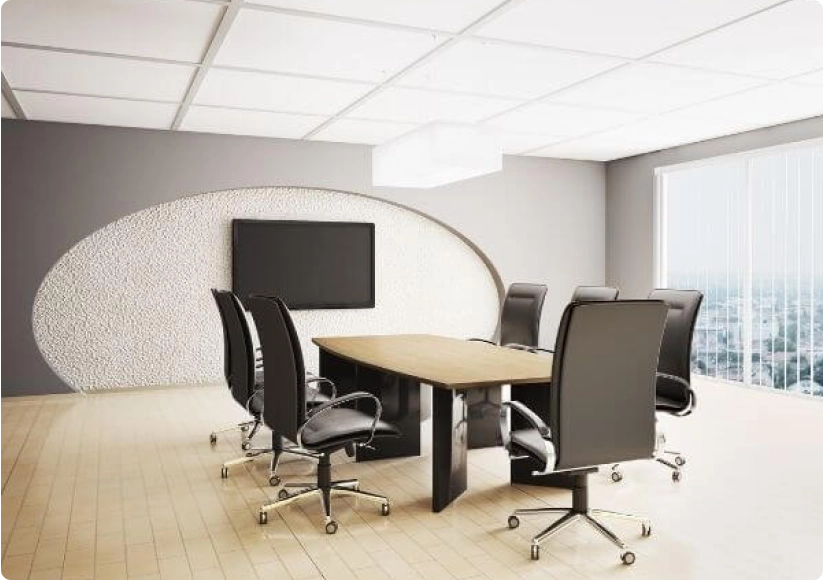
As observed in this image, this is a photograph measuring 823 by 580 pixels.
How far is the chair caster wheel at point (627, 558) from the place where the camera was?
120 inches

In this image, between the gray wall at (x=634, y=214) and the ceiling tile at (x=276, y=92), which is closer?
the ceiling tile at (x=276, y=92)

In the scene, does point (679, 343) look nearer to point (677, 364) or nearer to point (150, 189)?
point (677, 364)

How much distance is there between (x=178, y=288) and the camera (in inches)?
291

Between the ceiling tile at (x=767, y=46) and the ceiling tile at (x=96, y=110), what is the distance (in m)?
3.93

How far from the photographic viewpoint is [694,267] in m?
8.01

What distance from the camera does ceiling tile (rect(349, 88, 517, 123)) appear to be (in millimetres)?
5629

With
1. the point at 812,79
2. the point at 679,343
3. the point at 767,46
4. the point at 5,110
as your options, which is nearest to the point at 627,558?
the point at 679,343

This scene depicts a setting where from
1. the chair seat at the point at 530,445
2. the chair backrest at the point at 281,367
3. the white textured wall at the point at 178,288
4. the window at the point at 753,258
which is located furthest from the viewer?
the white textured wall at the point at 178,288

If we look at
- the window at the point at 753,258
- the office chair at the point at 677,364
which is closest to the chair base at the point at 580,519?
the office chair at the point at 677,364

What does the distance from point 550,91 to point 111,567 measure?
13.7 ft

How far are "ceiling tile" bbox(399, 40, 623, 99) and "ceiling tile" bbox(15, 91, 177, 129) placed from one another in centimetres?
230

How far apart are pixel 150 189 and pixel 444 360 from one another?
414 centimetres

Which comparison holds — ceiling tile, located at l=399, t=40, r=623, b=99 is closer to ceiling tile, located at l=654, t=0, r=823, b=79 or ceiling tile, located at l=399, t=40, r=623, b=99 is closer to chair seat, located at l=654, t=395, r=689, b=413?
ceiling tile, located at l=654, t=0, r=823, b=79

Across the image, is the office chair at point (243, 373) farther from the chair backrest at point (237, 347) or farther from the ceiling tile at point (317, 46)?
the ceiling tile at point (317, 46)
